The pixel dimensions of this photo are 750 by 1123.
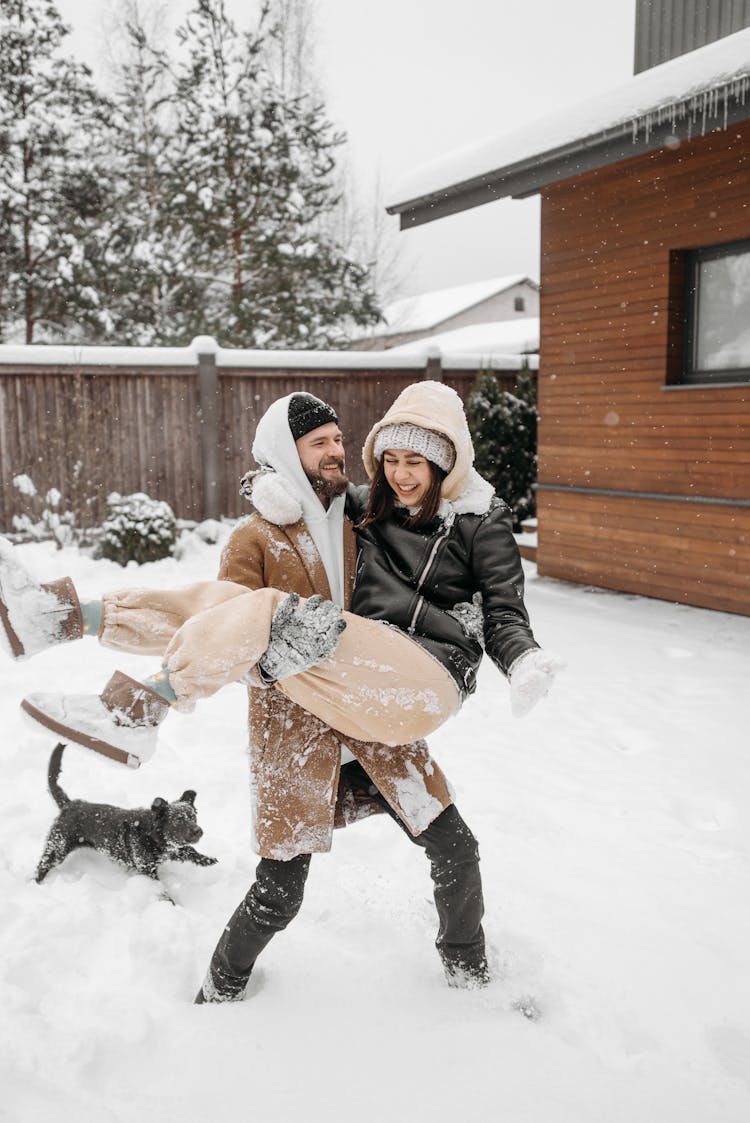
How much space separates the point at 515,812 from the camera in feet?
11.9

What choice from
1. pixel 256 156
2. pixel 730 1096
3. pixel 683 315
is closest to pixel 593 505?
pixel 683 315

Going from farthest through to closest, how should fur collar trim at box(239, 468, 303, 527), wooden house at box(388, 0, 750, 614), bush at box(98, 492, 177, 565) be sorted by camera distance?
1. bush at box(98, 492, 177, 565)
2. wooden house at box(388, 0, 750, 614)
3. fur collar trim at box(239, 468, 303, 527)

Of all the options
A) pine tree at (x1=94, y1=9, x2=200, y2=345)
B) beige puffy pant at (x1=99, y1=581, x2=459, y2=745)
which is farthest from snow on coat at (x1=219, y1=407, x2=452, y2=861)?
pine tree at (x1=94, y1=9, x2=200, y2=345)

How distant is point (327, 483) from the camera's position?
2143 mm

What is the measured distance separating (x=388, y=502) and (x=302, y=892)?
1053 millimetres

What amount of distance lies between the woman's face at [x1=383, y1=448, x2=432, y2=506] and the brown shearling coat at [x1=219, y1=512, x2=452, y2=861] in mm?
187

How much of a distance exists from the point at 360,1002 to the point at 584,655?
3.98m

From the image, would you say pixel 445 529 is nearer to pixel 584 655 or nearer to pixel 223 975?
pixel 223 975

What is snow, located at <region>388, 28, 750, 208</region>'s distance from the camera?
5.27m

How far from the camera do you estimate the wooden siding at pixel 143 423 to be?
9.78 meters

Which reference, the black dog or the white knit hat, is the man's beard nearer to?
the white knit hat

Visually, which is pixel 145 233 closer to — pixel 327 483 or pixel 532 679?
pixel 327 483

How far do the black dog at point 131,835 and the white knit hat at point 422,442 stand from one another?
1.64 metres

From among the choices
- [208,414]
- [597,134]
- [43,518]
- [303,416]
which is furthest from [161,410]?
[303,416]
